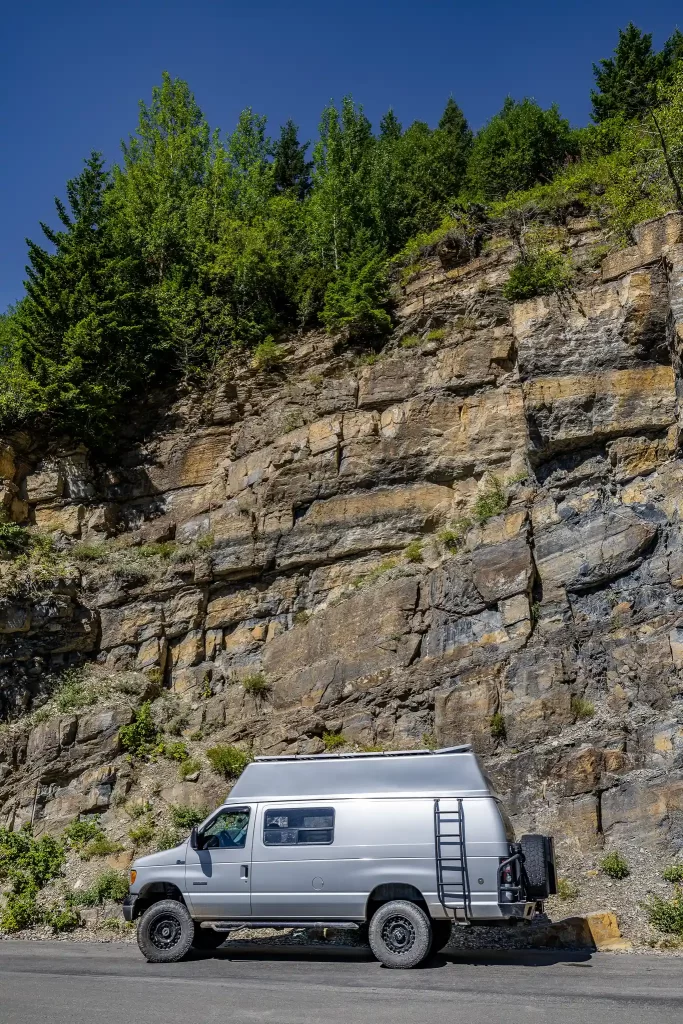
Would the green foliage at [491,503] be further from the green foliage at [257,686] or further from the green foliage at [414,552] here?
the green foliage at [257,686]

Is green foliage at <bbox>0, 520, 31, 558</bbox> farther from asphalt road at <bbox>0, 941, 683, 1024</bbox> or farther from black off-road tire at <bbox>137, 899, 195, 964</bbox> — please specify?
black off-road tire at <bbox>137, 899, 195, 964</bbox>

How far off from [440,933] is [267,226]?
932 inches

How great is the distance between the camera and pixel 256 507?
20.4 meters

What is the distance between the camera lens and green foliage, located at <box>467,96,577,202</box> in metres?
29.4

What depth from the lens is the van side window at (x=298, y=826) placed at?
33.4 ft

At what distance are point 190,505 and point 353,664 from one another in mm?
7828

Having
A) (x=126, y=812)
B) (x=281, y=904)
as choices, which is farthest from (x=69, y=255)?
(x=281, y=904)

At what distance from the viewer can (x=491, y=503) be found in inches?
686

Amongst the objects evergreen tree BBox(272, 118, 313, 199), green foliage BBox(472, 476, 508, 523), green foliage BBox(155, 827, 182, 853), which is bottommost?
green foliage BBox(155, 827, 182, 853)

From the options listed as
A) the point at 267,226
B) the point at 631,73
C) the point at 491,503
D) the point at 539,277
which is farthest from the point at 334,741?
the point at 631,73

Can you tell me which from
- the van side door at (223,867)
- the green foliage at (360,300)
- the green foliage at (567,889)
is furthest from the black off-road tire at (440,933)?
the green foliage at (360,300)

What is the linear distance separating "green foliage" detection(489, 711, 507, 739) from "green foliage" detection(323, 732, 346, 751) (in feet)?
9.93

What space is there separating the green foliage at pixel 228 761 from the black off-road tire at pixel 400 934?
22.1 ft

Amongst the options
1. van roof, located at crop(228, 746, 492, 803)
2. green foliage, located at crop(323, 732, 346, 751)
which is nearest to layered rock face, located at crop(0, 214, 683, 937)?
green foliage, located at crop(323, 732, 346, 751)
